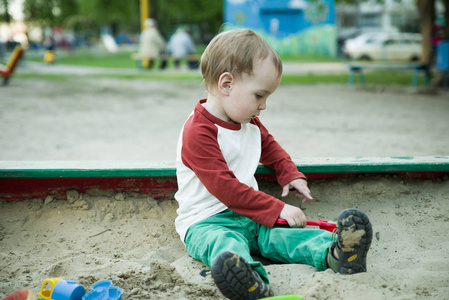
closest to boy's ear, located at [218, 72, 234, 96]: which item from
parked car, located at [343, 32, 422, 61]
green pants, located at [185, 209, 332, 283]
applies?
green pants, located at [185, 209, 332, 283]

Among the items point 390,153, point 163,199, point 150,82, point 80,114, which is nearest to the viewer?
point 163,199

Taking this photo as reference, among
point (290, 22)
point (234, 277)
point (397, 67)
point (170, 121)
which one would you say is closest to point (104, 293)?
point (234, 277)

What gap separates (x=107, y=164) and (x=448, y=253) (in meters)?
1.65

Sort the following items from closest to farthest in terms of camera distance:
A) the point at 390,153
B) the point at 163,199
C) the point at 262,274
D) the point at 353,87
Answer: the point at 262,274 < the point at 163,199 < the point at 390,153 < the point at 353,87

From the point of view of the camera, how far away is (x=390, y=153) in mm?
4457

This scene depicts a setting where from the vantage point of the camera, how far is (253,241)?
6.94ft

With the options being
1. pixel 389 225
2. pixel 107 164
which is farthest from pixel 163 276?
pixel 389 225

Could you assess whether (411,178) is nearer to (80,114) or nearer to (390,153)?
(390,153)

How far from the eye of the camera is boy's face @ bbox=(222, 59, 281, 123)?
197 centimetres

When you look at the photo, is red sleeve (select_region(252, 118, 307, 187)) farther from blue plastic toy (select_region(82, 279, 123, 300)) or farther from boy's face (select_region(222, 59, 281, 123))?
blue plastic toy (select_region(82, 279, 123, 300))

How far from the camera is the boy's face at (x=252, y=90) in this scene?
6.48 feet

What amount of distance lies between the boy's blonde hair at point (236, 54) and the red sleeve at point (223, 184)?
0.87ft

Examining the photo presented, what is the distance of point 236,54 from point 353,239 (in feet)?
2.81

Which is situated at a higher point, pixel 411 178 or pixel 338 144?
pixel 411 178
